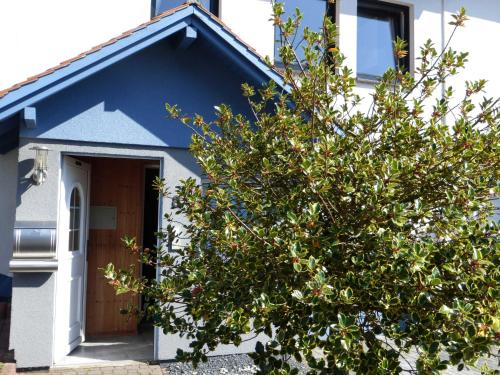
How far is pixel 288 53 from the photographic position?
3.05 meters

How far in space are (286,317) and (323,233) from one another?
556 millimetres

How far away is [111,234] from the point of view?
23.9 ft

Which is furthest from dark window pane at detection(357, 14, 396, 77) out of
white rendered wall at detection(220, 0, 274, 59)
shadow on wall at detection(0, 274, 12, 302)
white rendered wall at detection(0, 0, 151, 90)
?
shadow on wall at detection(0, 274, 12, 302)

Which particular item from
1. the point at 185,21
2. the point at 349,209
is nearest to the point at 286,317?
the point at 349,209

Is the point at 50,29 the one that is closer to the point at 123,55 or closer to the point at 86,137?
the point at 123,55

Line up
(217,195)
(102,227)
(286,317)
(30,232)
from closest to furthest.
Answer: (286,317)
(217,195)
(30,232)
(102,227)

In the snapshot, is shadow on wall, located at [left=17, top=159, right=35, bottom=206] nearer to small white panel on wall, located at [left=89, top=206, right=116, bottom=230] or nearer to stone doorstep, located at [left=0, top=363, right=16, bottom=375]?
small white panel on wall, located at [left=89, top=206, right=116, bottom=230]

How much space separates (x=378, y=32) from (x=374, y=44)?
0.31 metres

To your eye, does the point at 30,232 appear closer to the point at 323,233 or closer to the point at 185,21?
the point at 185,21

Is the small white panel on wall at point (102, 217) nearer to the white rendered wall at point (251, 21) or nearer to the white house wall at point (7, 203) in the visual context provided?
the white house wall at point (7, 203)

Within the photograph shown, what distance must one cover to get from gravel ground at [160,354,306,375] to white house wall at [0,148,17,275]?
3.43 metres

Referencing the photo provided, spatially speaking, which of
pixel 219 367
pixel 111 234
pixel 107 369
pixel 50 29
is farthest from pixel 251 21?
pixel 107 369

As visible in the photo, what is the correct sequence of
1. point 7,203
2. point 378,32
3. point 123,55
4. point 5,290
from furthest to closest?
point 378,32 < point 7,203 < point 5,290 < point 123,55

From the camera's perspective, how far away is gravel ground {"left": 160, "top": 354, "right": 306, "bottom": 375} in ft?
18.1
